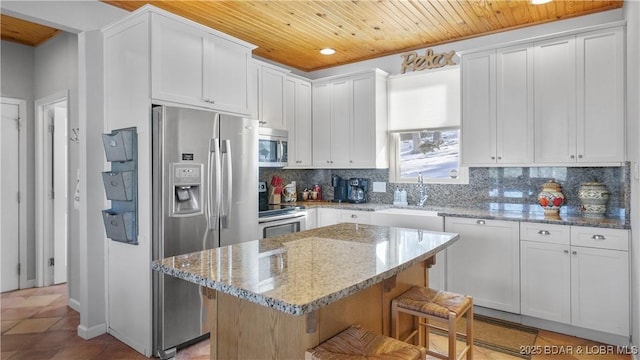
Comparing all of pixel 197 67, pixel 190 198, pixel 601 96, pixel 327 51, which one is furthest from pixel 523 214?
pixel 197 67

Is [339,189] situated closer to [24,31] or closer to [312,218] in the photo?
[312,218]

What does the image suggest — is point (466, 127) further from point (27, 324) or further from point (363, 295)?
point (27, 324)

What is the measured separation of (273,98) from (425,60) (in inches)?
67.8

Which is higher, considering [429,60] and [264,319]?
[429,60]

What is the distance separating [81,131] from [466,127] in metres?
3.34

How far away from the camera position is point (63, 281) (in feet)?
14.4

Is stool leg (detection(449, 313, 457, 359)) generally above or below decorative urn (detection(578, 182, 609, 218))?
below

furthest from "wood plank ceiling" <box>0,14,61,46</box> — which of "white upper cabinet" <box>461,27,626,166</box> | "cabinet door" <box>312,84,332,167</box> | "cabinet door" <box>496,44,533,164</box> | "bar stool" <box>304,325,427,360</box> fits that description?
"cabinet door" <box>496,44,533,164</box>

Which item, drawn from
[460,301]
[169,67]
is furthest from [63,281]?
[460,301]

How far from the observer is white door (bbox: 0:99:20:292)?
4.04 m

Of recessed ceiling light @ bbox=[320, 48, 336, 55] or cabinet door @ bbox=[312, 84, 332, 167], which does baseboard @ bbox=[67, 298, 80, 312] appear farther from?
recessed ceiling light @ bbox=[320, 48, 336, 55]

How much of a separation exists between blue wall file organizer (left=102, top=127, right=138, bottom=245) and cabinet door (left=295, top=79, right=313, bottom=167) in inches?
83.4

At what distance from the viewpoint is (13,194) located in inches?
161

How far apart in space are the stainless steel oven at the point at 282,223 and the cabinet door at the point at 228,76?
103cm
